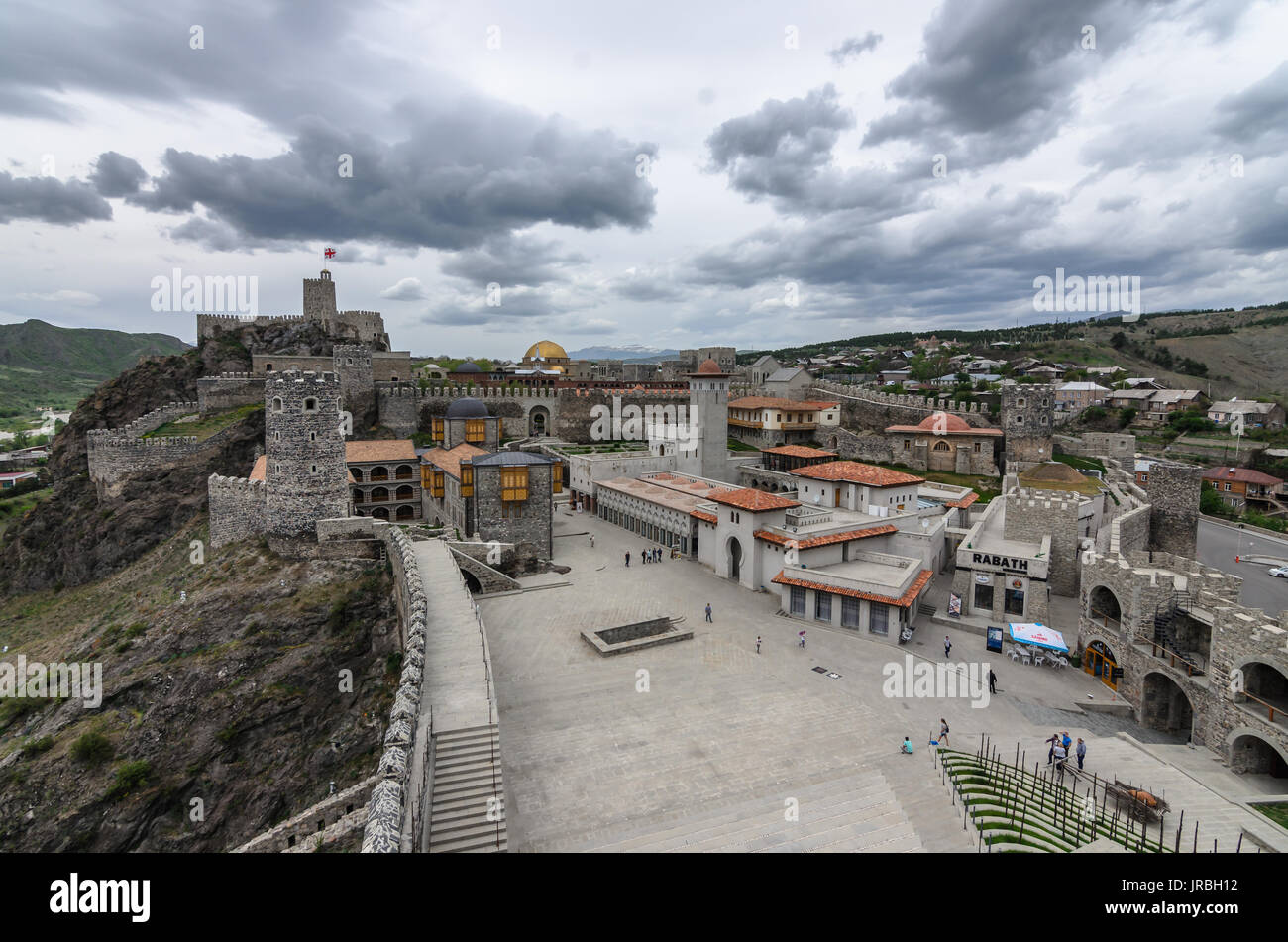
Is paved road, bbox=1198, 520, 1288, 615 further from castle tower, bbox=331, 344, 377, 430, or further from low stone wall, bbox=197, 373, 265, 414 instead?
low stone wall, bbox=197, 373, 265, 414

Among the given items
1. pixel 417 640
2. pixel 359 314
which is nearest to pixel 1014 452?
pixel 417 640

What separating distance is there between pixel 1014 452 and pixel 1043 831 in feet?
128

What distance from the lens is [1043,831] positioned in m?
12.8

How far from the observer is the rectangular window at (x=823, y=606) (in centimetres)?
2532

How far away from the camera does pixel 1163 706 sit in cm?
1939

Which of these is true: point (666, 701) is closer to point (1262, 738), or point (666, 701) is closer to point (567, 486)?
point (1262, 738)

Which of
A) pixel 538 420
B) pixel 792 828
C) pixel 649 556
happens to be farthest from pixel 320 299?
pixel 792 828

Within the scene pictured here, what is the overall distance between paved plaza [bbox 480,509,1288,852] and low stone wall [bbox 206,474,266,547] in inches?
422

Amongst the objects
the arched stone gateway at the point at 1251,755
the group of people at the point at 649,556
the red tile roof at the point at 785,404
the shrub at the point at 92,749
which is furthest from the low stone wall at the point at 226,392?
the arched stone gateway at the point at 1251,755

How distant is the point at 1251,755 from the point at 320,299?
64108 millimetres

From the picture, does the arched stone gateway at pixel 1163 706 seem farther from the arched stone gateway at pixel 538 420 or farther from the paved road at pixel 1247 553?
the arched stone gateway at pixel 538 420

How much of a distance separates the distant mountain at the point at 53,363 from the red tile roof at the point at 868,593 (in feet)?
569
